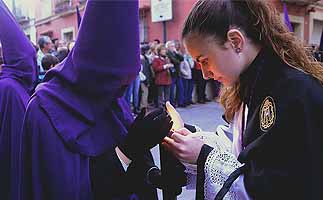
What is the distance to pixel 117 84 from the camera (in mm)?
1449

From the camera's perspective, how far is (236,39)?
1.36 m

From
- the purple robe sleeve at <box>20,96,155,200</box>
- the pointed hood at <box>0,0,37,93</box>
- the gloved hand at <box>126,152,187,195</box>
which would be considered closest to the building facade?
the pointed hood at <box>0,0,37,93</box>

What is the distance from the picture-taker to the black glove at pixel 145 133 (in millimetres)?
1453

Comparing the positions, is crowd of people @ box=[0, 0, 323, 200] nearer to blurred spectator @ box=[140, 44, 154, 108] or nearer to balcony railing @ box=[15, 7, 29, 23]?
blurred spectator @ box=[140, 44, 154, 108]

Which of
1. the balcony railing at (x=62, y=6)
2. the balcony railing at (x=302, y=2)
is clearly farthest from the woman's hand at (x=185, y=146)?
the balcony railing at (x=62, y=6)

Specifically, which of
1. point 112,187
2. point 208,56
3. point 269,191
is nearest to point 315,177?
point 269,191

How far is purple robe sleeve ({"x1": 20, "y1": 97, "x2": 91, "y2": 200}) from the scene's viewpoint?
141 centimetres

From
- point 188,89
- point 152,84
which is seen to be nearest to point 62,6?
point 188,89

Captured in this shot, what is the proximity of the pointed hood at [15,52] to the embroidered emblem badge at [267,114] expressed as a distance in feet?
6.47

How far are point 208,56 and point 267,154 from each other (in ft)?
1.29

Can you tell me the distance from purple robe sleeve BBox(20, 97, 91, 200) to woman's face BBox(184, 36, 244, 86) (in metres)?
0.55

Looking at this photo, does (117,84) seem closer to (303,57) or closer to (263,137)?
(263,137)

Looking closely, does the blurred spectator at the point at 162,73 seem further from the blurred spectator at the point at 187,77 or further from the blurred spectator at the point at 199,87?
the blurred spectator at the point at 199,87

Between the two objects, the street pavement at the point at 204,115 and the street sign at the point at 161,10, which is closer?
the street pavement at the point at 204,115
